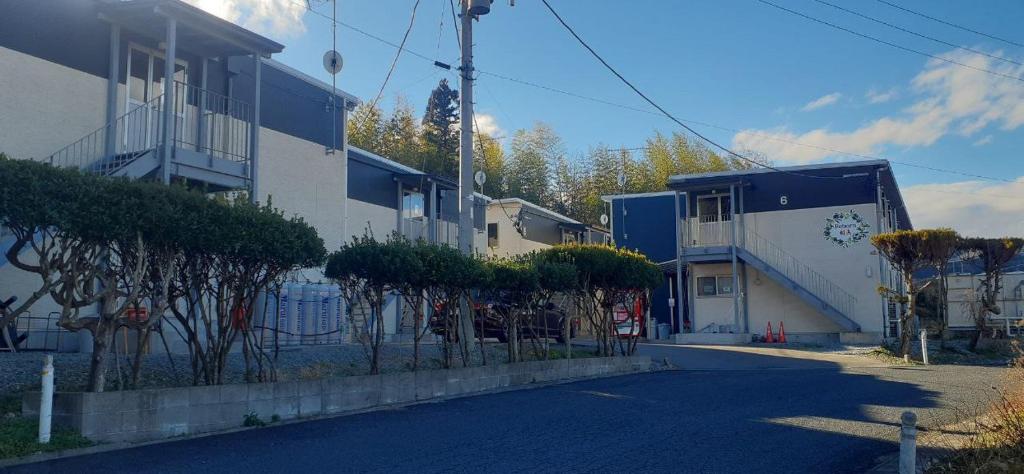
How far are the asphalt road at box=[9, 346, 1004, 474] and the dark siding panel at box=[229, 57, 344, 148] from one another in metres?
9.86

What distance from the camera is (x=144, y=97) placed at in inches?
649

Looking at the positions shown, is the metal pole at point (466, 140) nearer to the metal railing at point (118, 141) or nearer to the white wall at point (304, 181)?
the metal railing at point (118, 141)

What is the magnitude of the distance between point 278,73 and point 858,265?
2116 centimetres

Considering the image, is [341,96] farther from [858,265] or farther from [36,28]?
[858,265]

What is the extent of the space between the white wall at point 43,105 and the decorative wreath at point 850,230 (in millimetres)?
24700

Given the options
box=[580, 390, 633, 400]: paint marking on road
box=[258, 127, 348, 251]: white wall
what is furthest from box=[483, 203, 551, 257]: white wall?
box=[580, 390, 633, 400]: paint marking on road

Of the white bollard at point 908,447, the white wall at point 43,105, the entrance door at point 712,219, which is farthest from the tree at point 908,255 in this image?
the white wall at point 43,105

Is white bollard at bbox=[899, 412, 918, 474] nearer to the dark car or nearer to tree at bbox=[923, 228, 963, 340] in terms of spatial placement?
the dark car

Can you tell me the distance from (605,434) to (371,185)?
17.2 metres

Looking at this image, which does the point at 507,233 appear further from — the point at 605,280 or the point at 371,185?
the point at 605,280

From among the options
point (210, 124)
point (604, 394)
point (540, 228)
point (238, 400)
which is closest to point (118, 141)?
point (210, 124)

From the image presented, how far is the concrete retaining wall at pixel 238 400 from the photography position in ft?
29.8

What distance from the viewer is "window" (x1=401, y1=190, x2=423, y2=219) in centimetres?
2808

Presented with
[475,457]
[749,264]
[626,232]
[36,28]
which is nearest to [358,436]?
[475,457]
